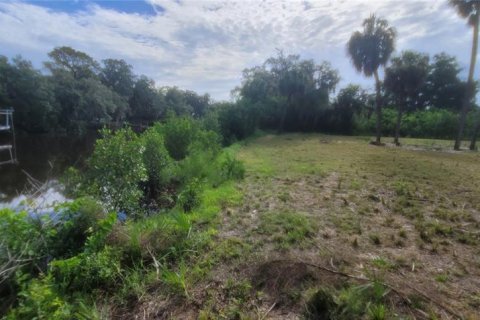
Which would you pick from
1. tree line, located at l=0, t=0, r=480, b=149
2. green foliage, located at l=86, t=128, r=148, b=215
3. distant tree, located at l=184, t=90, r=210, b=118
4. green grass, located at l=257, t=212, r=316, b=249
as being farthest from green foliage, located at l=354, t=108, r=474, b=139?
distant tree, located at l=184, t=90, r=210, b=118

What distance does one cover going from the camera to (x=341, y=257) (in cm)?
273

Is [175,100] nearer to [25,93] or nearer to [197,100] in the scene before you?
[197,100]

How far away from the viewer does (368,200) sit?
4.82 metres

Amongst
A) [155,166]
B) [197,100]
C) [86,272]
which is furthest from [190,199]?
[197,100]

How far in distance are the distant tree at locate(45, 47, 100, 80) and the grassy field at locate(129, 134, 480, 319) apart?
118ft

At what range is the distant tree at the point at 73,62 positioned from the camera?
31.0m

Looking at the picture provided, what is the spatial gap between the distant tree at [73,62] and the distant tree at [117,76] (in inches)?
82.4

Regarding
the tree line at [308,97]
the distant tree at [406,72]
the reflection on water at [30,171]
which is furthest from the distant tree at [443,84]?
the reflection on water at [30,171]

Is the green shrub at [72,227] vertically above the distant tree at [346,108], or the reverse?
the distant tree at [346,108]

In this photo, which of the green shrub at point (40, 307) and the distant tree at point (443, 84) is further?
the distant tree at point (443, 84)

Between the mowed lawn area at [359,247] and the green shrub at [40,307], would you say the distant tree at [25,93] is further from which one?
the green shrub at [40,307]

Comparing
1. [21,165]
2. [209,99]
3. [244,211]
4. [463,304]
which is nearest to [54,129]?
[21,165]

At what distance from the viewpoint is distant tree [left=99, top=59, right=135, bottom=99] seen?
38119 millimetres

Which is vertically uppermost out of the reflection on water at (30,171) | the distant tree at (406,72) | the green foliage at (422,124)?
the distant tree at (406,72)
